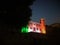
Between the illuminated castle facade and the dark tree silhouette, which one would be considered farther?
the illuminated castle facade

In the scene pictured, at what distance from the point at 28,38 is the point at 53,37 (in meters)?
2.17

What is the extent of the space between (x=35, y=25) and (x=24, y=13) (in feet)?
53.2

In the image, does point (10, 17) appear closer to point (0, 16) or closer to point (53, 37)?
point (0, 16)

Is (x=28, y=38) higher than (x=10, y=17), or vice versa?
(x=10, y=17)

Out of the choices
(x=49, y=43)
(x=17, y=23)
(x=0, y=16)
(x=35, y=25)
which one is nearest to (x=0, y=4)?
(x=0, y=16)

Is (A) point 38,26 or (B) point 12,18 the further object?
(A) point 38,26

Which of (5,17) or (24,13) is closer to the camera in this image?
(5,17)

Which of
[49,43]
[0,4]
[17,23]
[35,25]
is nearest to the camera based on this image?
[0,4]

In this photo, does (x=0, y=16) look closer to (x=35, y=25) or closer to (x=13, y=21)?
(x=13, y=21)

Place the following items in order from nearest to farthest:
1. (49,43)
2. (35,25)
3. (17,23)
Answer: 1. (17,23)
2. (49,43)
3. (35,25)

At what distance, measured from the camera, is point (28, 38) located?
10.6 meters

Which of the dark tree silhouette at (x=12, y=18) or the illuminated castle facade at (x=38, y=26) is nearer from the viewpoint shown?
the dark tree silhouette at (x=12, y=18)

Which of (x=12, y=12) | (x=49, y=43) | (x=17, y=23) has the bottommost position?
(x=49, y=43)

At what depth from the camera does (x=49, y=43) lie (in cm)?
1142
